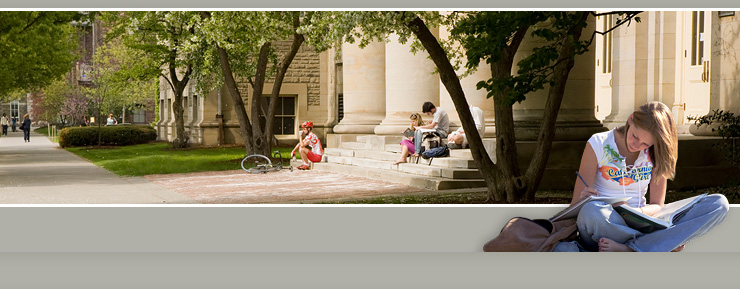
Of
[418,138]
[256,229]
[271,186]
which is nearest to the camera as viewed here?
[256,229]

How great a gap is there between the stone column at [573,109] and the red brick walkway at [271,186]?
1.90 meters

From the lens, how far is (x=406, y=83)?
62.5 ft

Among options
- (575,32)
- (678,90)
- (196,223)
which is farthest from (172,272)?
(678,90)

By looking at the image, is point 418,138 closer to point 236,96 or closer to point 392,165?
point 392,165

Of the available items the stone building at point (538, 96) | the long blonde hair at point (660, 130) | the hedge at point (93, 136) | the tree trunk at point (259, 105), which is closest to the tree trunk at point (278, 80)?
the tree trunk at point (259, 105)

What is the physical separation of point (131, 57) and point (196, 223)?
94.6 ft

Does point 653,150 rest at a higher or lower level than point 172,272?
higher

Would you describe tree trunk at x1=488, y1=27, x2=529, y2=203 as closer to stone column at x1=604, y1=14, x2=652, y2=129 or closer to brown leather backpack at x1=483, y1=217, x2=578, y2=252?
Answer: brown leather backpack at x1=483, y1=217, x2=578, y2=252

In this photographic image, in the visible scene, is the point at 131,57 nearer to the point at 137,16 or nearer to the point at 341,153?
the point at 137,16

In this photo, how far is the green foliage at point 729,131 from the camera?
12.7m

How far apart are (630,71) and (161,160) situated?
12206mm

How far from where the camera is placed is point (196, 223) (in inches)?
302

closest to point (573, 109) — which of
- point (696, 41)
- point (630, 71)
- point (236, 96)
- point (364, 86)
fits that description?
point (364, 86)

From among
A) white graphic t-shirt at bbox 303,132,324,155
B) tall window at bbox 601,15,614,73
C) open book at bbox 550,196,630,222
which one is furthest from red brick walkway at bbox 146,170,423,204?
tall window at bbox 601,15,614,73
